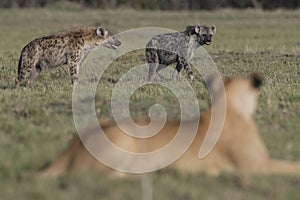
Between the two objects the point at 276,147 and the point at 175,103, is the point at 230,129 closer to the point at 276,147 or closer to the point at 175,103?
the point at 276,147

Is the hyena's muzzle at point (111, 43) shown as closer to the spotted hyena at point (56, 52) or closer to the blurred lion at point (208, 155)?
the spotted hyena at point (56, 52)

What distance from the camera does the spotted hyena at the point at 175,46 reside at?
16.5 metres

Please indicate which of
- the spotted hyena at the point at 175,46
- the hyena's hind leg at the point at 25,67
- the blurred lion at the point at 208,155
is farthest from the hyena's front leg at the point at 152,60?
the blurred lion at the point at 208,155

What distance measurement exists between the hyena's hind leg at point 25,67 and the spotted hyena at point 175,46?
101 inches

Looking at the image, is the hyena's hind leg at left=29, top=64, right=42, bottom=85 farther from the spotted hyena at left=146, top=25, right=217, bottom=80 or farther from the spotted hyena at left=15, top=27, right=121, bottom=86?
the spotted hyena at left=146, top=25, right=217, bottom=80

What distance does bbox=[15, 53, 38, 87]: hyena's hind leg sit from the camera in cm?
1473

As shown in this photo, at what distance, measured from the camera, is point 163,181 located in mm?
5938

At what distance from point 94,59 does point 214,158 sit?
484 inches

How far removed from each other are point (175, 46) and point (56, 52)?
2754 mm

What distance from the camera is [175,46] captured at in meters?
16.7

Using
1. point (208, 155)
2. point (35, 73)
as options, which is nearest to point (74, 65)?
point (35, 73)

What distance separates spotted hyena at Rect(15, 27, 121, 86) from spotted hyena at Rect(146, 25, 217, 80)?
4.54ft

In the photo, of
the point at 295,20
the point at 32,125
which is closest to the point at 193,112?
the point at 32,125

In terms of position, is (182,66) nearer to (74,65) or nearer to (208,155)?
(74,65)
